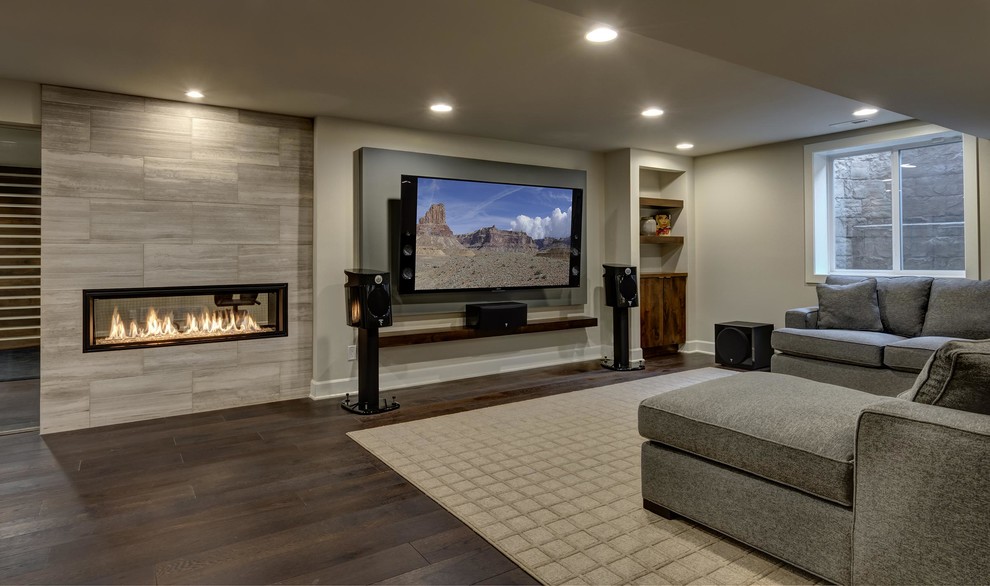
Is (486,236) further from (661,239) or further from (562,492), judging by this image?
(562,492)

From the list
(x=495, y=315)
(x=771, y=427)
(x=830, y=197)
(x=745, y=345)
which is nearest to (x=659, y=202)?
(x=830, y=197)

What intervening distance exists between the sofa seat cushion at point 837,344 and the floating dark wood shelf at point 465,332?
1.83 m

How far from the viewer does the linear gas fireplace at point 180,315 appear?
3959 mm

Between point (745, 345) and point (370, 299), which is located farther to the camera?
point (745, 345)

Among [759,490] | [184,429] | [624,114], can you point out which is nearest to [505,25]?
[624,114]

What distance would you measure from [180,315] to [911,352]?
5.21m

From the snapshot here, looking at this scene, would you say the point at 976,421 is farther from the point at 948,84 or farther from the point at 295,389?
the point at 295,389

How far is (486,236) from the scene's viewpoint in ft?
17.6

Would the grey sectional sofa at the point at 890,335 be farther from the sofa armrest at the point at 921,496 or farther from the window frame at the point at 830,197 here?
the sofa armrest at the point at 921,496

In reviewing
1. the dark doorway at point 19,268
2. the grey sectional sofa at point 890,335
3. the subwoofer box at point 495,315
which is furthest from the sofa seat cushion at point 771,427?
the dark doorway at point 19,268

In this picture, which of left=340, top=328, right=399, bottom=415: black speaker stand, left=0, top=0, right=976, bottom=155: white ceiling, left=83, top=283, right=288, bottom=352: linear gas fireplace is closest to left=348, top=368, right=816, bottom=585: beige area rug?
left=340, top=328, right=399, bottom=415: black speaker stand

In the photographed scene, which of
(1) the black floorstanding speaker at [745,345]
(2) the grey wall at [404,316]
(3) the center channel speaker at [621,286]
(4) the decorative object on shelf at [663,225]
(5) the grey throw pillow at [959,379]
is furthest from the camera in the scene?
(4) the decorative object on shelf at [663,225]

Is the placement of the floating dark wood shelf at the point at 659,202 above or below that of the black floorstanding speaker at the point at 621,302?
above

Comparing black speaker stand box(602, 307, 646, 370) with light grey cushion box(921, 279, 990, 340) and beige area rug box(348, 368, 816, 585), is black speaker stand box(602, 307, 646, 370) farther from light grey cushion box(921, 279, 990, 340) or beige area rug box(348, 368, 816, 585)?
light grey cushion box(921, 279, 990, 340)
